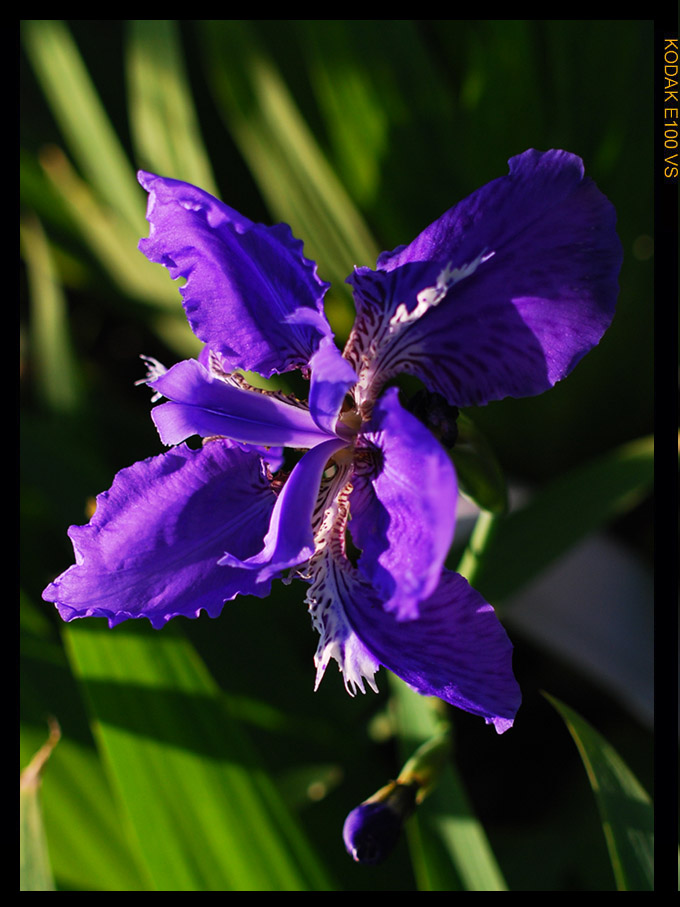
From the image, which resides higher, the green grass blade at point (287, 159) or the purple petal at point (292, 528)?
the green grass blade at point (287, 159)

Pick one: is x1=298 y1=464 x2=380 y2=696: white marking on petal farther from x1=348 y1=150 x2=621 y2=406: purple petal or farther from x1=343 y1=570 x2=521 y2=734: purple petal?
x1=348 y1=150 x2=621 y2=406: purple petal

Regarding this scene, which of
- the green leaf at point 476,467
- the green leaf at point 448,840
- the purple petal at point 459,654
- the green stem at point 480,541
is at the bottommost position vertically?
the green leaf at point 448,840

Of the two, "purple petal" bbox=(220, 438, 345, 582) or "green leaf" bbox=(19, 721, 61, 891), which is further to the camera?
"green leaf" bbox=(19, 721, 61, 891)

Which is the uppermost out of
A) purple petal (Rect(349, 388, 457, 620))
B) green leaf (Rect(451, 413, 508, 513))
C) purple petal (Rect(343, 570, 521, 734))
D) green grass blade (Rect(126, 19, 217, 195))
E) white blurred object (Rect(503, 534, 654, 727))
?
green grass blade (Rect(126, 19, 217, 195))

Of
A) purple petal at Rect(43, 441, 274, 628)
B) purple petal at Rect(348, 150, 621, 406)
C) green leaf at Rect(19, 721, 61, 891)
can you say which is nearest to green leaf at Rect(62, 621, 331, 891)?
green leaf at Rect(19, 721, 61, 891)

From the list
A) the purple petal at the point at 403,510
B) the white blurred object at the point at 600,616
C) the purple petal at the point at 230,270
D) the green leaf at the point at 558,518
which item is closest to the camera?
the purple petal at the point at 403,510

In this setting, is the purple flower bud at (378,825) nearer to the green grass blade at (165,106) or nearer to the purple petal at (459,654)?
the purple petal at (459,654)

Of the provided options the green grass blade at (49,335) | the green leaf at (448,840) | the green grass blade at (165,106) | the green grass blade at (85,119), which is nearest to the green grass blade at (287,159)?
the green grass blade at (165,106)

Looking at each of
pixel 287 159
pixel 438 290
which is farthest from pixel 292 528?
pixel 287 159
